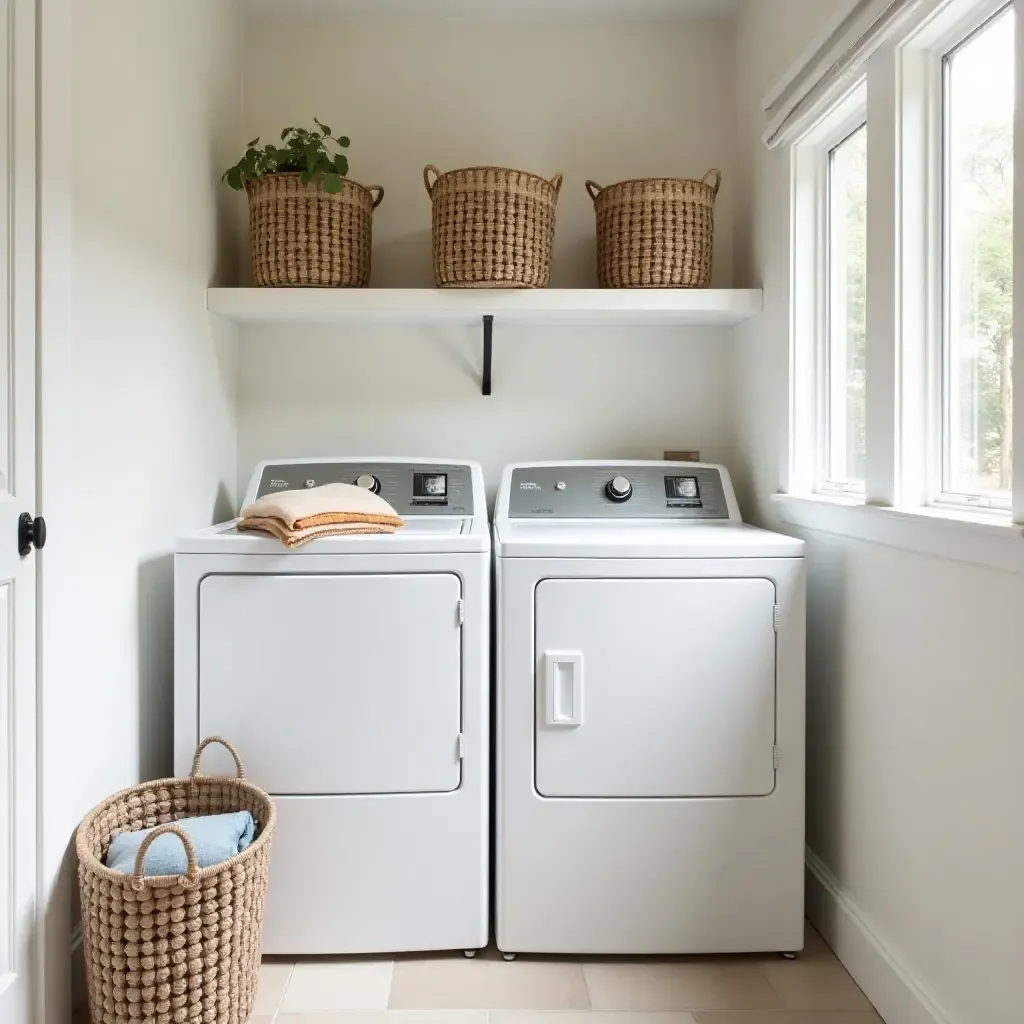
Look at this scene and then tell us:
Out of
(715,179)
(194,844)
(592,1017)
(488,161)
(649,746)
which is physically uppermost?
(488,161)

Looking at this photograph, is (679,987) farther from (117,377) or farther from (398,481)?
(117,377)

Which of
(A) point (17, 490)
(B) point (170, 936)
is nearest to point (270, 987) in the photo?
(B) point (170, 936)

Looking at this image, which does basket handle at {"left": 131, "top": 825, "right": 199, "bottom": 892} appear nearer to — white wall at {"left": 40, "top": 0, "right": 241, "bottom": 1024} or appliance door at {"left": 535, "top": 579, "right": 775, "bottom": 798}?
white wall at {"left": 40, "top": 0, "right": 241, "bottom": 1024}

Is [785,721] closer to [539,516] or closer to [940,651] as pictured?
[940,651]

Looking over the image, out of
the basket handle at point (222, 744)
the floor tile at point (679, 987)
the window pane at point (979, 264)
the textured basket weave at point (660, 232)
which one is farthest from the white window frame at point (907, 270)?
the basket handle at point (222, 744)

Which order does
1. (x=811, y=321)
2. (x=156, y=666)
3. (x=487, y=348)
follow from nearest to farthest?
1. (x=156, y=666)
2. (x=811, y=321)
3. (x=487, y=348)

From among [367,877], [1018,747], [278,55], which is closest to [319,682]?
[367,877]

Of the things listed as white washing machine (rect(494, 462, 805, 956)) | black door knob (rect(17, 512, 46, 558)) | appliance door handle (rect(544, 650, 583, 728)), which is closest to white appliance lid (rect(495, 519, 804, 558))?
white washing machine (rect(494, 462, 805, 956))

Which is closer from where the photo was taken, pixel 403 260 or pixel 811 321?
pixel 811 321

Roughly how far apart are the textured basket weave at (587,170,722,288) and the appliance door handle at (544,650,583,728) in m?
1.02

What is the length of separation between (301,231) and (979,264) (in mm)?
1525

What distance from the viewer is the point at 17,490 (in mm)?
1334

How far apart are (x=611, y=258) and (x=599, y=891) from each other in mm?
1545

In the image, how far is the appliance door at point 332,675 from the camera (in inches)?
68.0
